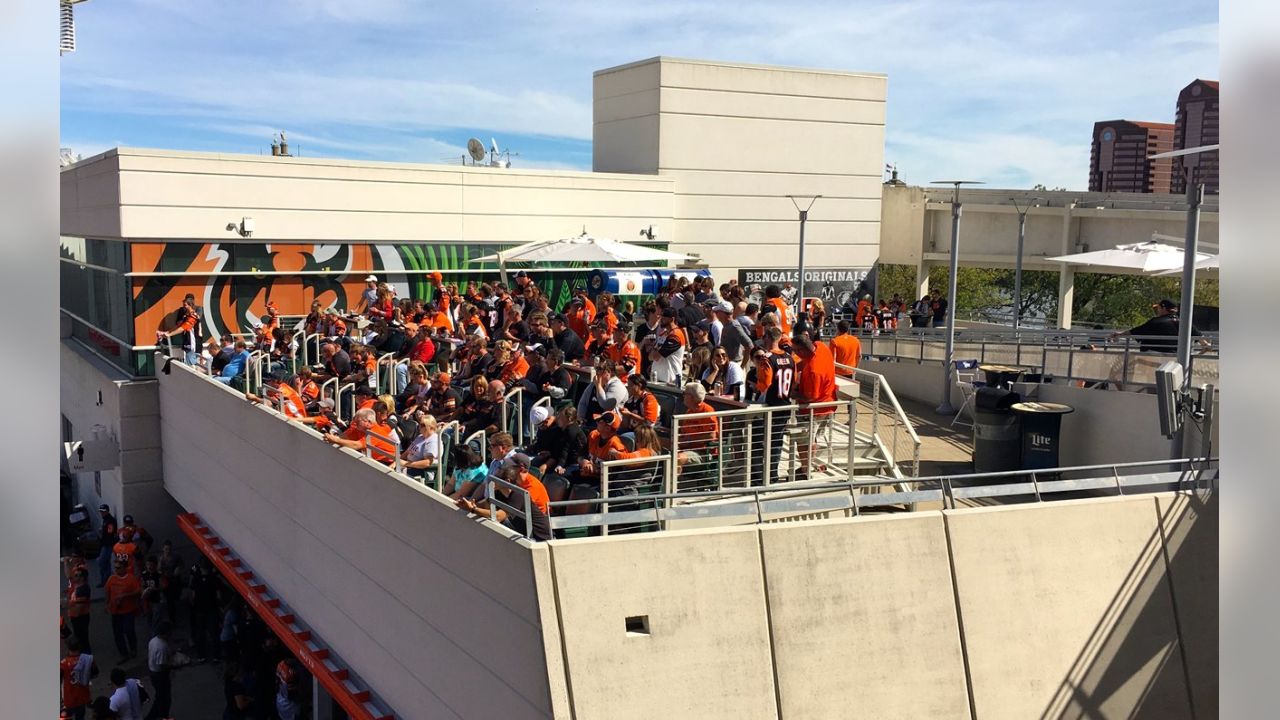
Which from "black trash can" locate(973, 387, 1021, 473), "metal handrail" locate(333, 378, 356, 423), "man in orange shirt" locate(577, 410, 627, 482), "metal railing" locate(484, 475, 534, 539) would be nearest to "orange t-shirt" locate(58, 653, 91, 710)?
"metal handrail" locate(333, 378, 356, 423)

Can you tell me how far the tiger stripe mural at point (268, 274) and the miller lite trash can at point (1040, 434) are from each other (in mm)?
14010

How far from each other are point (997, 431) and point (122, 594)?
1423cm

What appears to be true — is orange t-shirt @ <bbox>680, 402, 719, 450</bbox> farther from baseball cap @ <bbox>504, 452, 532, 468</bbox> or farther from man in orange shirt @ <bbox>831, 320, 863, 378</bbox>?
man in orange shirt @ <bbox>831, 320, 863, 378</bbox>

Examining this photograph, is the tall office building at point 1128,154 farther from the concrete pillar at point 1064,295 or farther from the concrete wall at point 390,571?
the concrete wall at point 390,571

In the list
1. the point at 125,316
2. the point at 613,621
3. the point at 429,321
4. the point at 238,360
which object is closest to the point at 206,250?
the point at 125,316

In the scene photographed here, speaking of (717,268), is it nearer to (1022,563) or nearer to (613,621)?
(1022,563)

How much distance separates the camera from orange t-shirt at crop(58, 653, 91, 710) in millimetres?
14422

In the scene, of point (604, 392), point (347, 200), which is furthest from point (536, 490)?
point (347, 200)

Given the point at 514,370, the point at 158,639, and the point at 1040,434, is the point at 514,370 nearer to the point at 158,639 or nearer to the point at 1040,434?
the point at 158,639

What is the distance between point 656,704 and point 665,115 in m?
21.3

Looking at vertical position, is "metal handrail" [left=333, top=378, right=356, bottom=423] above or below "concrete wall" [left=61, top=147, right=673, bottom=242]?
below

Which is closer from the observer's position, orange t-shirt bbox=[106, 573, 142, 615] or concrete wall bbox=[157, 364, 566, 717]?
concrete wall bbox=[157, 364, 566, 717]
